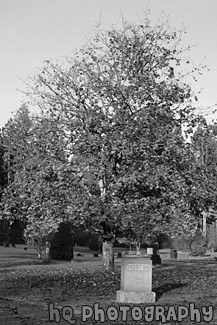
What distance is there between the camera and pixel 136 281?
1324 centimetres

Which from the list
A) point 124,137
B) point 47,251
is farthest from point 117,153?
point 47,251

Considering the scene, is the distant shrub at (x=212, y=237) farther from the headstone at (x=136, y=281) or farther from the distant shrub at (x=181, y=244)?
the headstone at (x=136, y=281)

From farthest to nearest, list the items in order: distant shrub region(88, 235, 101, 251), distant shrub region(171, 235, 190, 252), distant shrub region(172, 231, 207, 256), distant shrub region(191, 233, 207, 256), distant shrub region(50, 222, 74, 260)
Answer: distant shrub region(171, 235, 190, 252) → distant shrub region(88, 235, 101, 251) → distant shrub region(172, 231, 207, 256) → distant shrub region(191, 233, 207, 256) → distant shrub region(50, 222, 74, 260)

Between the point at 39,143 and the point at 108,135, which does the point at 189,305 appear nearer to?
the point at 108,135

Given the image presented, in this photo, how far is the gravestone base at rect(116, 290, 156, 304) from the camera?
511 inches

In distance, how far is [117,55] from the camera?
20109 millimetres

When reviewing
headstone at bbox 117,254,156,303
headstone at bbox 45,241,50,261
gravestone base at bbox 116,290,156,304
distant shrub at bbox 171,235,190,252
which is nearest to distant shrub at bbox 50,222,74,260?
headstone at bbox 45,241,50,261

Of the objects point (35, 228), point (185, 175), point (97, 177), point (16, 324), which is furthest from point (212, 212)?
point (16, 324)

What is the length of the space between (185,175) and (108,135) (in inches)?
127

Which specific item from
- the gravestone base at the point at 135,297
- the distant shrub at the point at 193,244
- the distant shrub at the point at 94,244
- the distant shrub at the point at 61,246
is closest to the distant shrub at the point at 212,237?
the distant shrub at the point at 193,244

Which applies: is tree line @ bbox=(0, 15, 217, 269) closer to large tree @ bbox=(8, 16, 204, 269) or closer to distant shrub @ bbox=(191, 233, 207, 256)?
large tree @ bbox=(8, 16, 204, 269)

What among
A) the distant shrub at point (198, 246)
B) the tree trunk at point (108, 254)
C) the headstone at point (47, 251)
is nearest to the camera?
the tree trunk at point (108, 254)

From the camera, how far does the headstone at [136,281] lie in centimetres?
1304

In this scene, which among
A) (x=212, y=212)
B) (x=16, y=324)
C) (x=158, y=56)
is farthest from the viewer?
(x=212, y=212)
